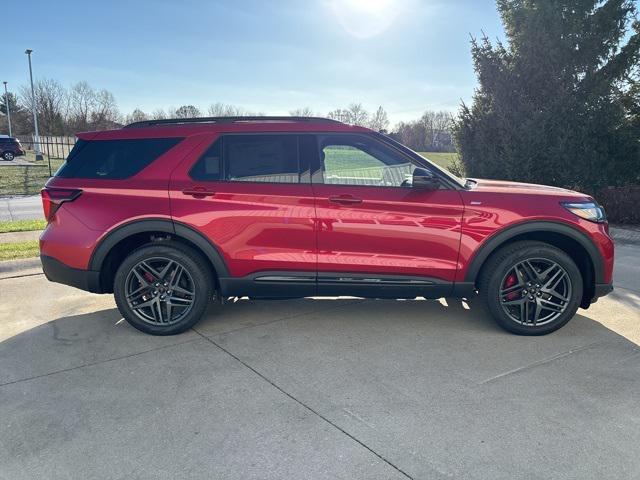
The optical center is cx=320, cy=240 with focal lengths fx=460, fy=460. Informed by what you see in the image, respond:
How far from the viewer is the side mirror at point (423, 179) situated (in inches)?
144

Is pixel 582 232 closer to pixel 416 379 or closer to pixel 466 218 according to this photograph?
pixel 466 218

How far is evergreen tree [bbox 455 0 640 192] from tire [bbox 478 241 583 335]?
750 cm

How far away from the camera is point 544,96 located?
34.9 ft

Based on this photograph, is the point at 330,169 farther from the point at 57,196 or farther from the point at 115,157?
the point at 57,196

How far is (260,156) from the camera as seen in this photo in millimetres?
3875

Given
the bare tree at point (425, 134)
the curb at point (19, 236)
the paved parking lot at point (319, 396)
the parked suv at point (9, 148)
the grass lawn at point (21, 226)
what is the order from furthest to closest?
the bare tree at point (425, 134)
the parked suv at point (9, 148)
the grass lawn at point (21, 226)
the curb at point (19, 236)
the paved parking lot at point (319, 396)

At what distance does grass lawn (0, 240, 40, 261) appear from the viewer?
6098 millimetres

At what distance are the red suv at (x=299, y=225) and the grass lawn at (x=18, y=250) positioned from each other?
2.72 metres

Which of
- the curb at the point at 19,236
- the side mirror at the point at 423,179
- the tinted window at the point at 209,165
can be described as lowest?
the curb at the point at 19,236

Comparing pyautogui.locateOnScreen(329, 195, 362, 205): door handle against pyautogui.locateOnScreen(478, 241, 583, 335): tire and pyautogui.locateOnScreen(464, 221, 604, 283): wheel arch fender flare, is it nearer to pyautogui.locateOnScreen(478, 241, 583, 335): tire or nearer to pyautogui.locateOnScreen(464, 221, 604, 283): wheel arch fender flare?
pyautogui.locateOnScreen(464, 221, 604, 283): wheel arch fender flare

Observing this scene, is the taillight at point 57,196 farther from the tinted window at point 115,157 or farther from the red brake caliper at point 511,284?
the red brake caliper at point 511,284

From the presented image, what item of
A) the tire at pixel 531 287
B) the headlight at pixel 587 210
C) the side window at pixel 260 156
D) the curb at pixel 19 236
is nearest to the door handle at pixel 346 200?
the side window at pixel 260 156

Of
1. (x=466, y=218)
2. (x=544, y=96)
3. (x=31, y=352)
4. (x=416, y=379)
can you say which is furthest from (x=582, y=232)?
(x=544, y=96)

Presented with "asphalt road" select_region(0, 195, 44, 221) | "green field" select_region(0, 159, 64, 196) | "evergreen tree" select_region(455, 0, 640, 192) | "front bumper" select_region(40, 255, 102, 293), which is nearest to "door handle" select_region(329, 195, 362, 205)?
"front bumper" select_region(40, 255, 102, 293)
